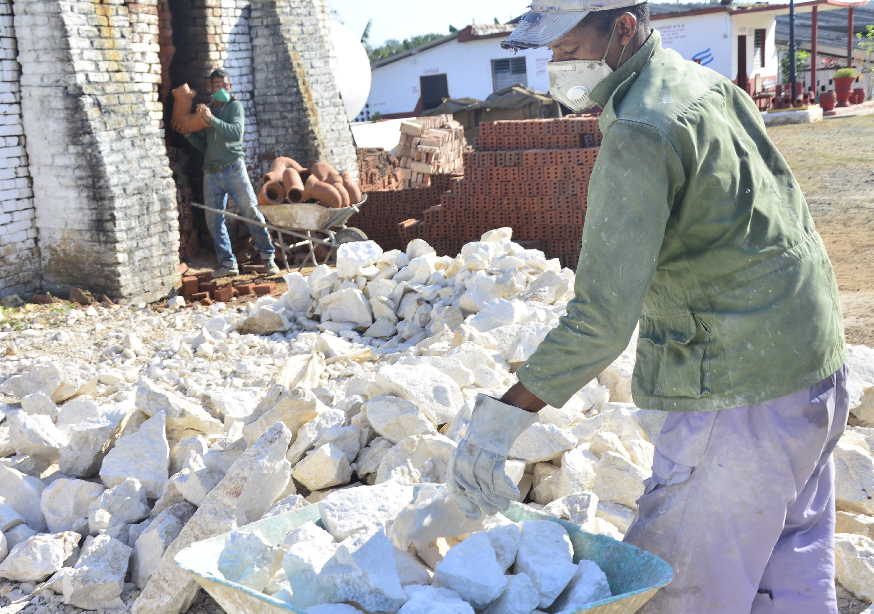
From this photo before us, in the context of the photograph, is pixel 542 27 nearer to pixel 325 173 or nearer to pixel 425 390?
pixel 425 390

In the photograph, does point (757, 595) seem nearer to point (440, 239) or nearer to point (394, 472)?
point (394, 472)

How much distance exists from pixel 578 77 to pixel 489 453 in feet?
2.99

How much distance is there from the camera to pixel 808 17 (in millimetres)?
39031

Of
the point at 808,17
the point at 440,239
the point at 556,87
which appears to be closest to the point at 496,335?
the point at 556,87

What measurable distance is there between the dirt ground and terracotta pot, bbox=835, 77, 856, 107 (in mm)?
3473

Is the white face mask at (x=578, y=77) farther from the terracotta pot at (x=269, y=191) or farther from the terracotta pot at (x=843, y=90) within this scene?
the terracotta pot at (x=843, y=90)

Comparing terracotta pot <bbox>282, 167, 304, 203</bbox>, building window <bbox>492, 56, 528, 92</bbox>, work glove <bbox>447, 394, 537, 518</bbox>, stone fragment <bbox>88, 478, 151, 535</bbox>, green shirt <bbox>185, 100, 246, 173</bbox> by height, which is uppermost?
building window <bbox>492, 56, 528, 92</bbox>

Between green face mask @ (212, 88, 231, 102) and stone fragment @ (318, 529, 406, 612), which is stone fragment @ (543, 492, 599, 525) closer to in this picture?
stone fragment @ (318, 529, 406, 612)

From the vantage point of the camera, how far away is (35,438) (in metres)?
4.18

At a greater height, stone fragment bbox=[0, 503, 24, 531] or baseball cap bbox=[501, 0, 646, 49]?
baseball cap bbox=[501, 0, 646, 49]

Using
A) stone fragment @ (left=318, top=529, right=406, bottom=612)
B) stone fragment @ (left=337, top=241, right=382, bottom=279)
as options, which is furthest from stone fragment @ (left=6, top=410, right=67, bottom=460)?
stone fragment @ (left=337, top=241, right=382, bottom=279)

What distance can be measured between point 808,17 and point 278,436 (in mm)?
40947

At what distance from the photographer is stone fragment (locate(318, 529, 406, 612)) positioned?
82.7 inches

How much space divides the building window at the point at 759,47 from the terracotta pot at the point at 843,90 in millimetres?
3653
